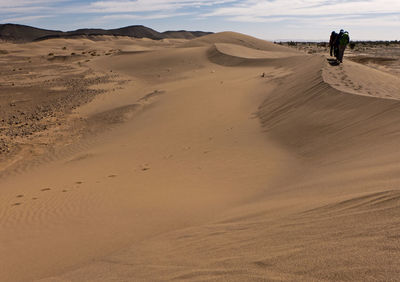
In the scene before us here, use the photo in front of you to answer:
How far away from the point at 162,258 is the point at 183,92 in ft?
43.5

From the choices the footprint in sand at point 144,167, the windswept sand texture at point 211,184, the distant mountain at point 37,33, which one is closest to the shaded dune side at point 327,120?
the windswept sand texture at point 211,184

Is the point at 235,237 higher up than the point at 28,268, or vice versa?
the point at 235,237

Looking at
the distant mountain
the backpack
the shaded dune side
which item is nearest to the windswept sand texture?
the shaded dune side

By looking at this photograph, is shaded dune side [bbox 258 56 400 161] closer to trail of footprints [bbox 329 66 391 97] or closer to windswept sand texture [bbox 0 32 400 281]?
windswept sand texture [bbox 0 32 400 281]

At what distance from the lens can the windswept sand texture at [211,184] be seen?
2883mm

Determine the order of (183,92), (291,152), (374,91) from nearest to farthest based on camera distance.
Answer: (291,152) < (374,91) < (183,92)

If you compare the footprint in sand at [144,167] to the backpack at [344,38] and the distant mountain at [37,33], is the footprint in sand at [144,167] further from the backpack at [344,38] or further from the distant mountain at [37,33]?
the distant mountain at [37,33]

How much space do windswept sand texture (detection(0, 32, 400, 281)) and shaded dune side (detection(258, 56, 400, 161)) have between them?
46 mm

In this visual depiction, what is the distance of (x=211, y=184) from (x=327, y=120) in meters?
3.55

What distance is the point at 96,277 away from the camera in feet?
10.4

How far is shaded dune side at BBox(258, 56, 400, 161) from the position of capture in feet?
22.0

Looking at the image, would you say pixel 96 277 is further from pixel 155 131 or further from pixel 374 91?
pixel 374 91

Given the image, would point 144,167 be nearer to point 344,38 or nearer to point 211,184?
point 211,184

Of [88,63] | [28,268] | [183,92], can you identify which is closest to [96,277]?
[28,268]
